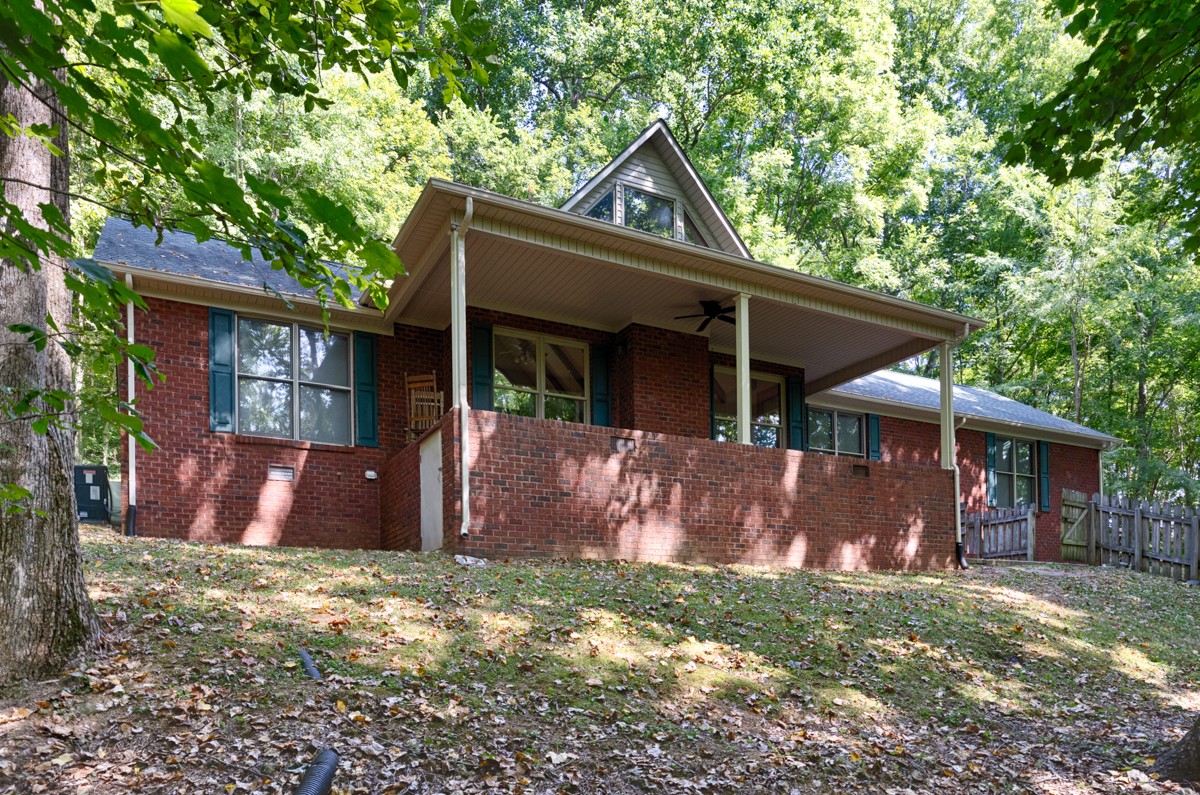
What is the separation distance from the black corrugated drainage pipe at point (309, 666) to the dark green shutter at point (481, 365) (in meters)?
7.01

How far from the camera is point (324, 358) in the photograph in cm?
1234

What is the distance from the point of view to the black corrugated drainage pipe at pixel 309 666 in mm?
5227

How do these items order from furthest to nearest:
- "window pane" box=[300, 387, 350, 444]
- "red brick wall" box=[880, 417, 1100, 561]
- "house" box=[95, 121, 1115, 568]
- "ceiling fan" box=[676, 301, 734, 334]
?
1. "red brick wall" box=[880, 417, 1100, 561]
2. "ceiling fan" box=[676, 301, 734, 334]
3. "window pane" box=[300, 387, 350, 444]
4. "house" box=[95, 121, 1115, 568]

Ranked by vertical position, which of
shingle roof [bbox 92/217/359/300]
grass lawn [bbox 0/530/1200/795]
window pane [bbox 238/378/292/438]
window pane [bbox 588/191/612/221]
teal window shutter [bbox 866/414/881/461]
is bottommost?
grass lawn [bbox 0/530/1200/795]

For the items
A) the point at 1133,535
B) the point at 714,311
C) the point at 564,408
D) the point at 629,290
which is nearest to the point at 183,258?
the point at 564,408

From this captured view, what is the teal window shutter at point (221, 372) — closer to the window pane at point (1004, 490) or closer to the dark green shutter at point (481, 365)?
the dark green shutter at point (481, 365)

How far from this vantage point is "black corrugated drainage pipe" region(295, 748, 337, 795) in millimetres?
3908

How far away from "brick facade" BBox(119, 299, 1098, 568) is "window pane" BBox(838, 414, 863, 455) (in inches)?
185

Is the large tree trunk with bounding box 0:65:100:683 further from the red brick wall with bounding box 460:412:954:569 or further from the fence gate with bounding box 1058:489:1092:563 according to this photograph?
the fence gate with bounding box 1058:489:1092:563

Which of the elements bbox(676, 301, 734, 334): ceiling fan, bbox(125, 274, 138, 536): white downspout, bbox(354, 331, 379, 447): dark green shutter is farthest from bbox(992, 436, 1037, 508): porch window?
bbox(125, 274, 138, 536): white downspout

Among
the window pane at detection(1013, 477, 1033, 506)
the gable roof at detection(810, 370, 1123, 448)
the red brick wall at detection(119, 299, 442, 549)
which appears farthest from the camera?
the window pane at detection(1013, 477, 1033, 506)

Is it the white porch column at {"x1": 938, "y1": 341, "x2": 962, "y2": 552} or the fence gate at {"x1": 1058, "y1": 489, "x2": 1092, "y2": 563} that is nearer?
the white porch column at {"x1": 938, "y1": 341, "x2": 962, "y2": 552}

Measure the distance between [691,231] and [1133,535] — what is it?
29.3ft

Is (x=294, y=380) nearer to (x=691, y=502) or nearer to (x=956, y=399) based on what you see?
(x=691, y=502)
